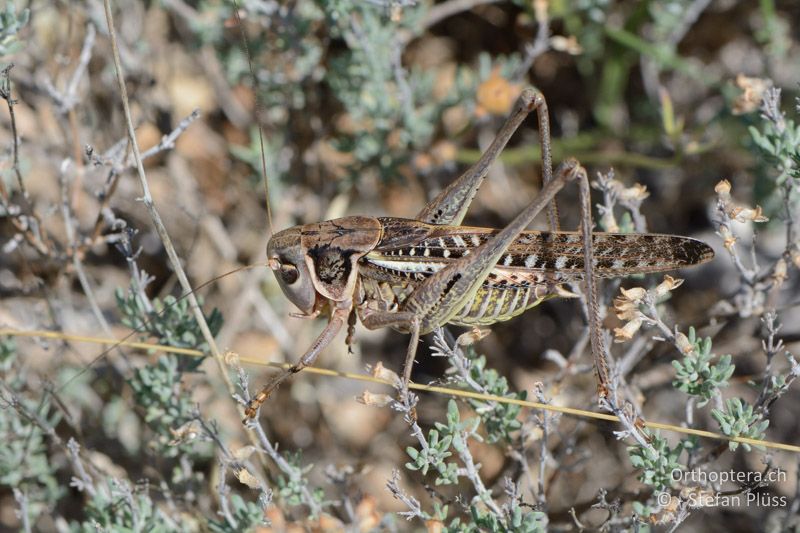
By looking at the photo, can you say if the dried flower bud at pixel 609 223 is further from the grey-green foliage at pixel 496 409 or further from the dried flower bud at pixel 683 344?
the grey-green foliage at pixel 496 409

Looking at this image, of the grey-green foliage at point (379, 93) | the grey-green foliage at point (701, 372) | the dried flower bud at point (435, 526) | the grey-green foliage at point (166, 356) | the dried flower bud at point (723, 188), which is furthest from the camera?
the grey-green foliage at point (379, 93)

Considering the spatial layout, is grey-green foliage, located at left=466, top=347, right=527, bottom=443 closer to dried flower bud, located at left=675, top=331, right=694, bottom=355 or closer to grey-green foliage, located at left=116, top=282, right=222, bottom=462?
dried flower bud, located at left=675, top=331, right=694, bottom=355

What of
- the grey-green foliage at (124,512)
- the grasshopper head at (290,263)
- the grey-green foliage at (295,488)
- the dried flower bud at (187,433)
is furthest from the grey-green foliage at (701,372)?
the grey-green foliage at (124,512)

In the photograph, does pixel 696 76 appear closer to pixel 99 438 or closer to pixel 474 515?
pixel 474 515

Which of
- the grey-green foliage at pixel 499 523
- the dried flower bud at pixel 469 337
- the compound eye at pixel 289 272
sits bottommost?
the grey-green foliage at pixel 499 523

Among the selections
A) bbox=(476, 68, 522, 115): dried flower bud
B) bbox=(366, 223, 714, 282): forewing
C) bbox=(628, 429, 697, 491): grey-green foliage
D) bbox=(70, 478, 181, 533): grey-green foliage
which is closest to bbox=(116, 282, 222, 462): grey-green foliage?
bbox=(70, 478, 181, 533): grey-green foliage

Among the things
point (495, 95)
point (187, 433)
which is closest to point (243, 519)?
point (187, 433)

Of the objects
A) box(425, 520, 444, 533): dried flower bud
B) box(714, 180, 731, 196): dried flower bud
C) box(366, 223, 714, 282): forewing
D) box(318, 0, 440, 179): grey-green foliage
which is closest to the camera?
box(425, 520, 444, 533): dried flower bud
